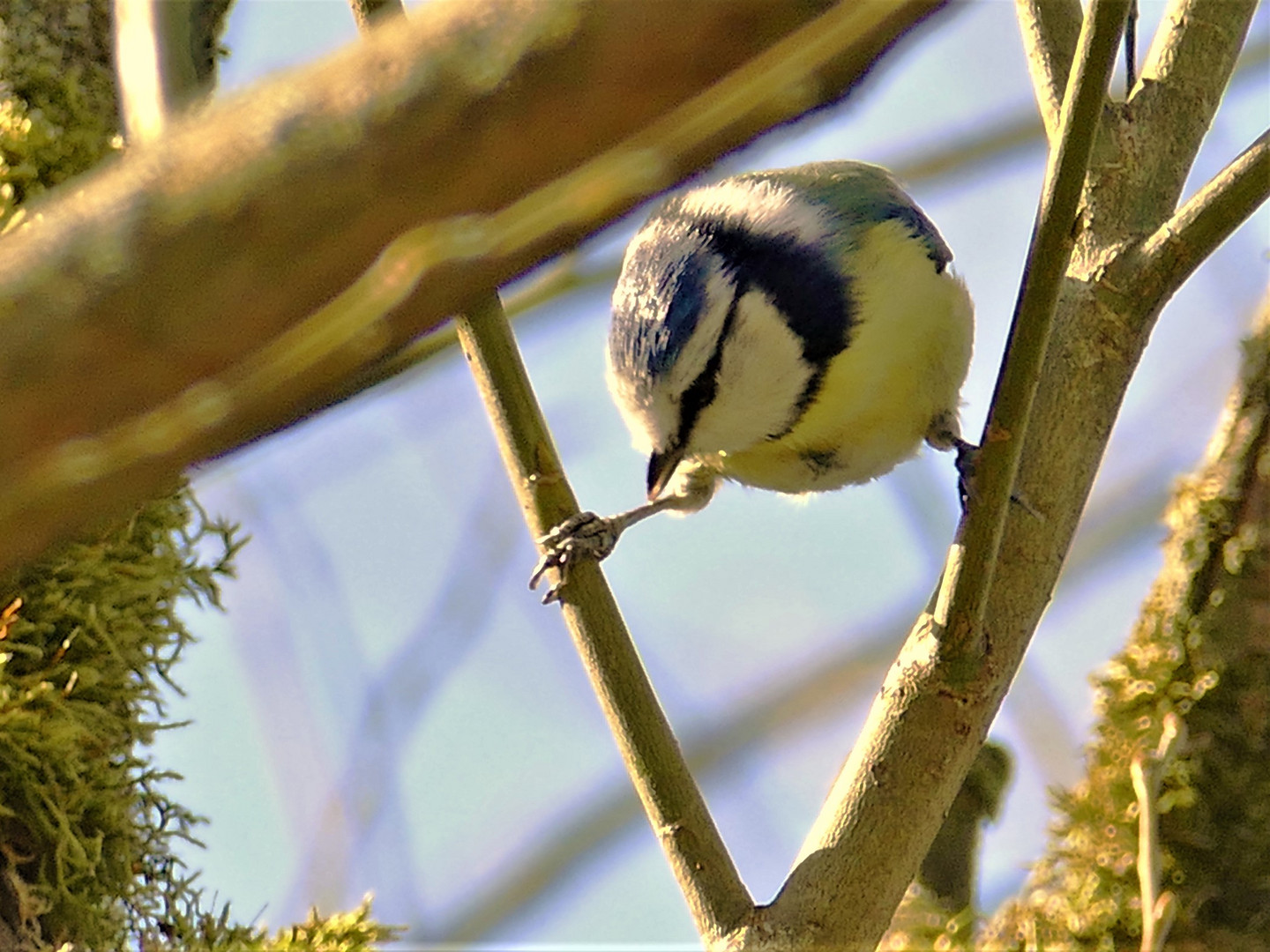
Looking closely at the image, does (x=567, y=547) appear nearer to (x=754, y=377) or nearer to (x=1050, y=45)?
(x=754, y=377)

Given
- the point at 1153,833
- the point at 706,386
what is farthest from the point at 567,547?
the point at 1153,833

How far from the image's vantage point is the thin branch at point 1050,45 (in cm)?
168

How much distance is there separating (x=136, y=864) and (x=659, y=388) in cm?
74

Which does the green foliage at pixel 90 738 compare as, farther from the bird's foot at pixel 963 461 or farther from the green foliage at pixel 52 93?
the bird's foot at pixel 963 461

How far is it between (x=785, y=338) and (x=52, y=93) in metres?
0.88

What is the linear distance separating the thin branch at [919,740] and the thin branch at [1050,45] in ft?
1.91

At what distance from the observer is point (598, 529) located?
67.4 inches

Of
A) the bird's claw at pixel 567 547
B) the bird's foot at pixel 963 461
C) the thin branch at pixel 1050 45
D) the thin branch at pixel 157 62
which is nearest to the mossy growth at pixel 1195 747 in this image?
the bird's foot at pixel 963 461

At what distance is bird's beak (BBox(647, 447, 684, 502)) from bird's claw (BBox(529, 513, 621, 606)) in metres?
0.09

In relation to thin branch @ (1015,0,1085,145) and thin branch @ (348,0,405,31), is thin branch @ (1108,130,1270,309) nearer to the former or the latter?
thin branch @ (1015,0,1085,145)

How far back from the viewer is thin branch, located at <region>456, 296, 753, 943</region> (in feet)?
4.64

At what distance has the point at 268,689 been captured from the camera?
104 inches

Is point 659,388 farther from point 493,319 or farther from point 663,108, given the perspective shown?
point 663,108

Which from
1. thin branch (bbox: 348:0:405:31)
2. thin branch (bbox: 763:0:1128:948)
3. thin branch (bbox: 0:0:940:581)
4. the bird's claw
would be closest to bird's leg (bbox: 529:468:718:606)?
the bird's claw
